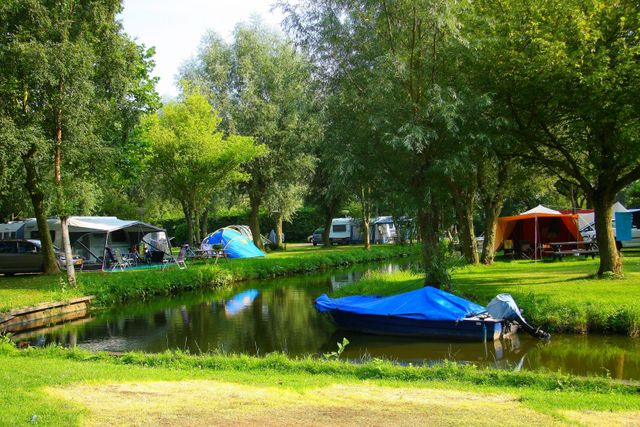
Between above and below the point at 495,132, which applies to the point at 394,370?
below

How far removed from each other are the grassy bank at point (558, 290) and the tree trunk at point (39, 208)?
34.2ft

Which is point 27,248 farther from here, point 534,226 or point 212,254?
point 534,226

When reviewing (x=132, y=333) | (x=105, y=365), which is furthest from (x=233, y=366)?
(x=132, y=333)

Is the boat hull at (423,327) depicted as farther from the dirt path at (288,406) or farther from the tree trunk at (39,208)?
the tree trunk at (39,208)

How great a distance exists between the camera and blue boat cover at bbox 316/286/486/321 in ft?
38.2

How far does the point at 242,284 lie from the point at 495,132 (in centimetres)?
1264

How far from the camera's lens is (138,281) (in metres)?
19.3

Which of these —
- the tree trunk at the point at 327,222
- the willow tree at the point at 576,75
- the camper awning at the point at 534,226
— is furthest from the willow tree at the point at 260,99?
the willow tree at the point at 576,75

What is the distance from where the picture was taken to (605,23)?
14.1 meters

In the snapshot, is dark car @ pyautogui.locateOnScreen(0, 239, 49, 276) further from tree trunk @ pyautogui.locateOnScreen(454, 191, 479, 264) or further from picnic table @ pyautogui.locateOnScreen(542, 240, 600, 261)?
picnic table @ pyautogui.locateOnScreen(542, 240, 600, 261)

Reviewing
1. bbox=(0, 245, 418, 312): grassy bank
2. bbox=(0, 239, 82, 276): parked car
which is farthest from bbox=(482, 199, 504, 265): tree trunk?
bbox=(0, 239, 82, 276): parked car

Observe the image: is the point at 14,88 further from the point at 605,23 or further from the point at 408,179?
the point at 605,23

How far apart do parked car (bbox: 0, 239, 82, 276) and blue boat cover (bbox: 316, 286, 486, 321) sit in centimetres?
1367

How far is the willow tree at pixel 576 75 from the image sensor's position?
13422mm
